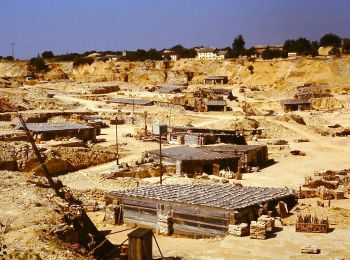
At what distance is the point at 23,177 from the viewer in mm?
20000

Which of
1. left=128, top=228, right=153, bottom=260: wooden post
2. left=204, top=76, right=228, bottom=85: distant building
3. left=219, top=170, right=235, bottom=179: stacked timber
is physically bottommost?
left=219, top=170, right=235, bottom=179: stacked timber

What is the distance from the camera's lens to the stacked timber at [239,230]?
18469 mm

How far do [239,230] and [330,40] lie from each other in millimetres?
97731

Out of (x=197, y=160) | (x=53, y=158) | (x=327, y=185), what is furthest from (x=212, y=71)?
(x=327, y=185)

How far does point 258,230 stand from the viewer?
1819cm

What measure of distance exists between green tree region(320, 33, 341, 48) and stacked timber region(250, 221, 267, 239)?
95.7 meters

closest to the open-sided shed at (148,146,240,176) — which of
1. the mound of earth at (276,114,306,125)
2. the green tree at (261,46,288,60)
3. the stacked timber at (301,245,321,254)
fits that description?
the stacked timber at (301,245,321,254)

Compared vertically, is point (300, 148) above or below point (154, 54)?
below

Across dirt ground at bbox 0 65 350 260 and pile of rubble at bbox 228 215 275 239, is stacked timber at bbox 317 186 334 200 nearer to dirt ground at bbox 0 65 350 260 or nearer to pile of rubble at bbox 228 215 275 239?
dirt ground at bbox 0 65 350 260

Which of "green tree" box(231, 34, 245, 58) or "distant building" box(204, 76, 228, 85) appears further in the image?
"green tree" box(231, 34, 245, 58)

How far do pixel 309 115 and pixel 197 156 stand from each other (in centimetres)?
3209

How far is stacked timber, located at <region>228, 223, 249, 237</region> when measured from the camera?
60.6 feet

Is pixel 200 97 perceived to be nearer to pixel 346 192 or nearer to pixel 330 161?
pixel 330 161

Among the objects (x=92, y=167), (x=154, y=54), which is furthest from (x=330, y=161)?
(x=154, y=54)
